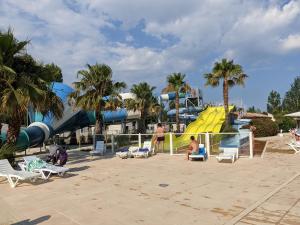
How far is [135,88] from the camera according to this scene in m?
39.6

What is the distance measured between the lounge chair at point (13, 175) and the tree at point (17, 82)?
8.31 feet

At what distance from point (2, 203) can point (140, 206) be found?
344cm

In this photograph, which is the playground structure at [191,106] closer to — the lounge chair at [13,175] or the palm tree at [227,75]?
the palm tree at [227,75]

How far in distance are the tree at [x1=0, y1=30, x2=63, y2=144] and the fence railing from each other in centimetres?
693

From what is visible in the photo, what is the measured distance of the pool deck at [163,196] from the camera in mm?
7348

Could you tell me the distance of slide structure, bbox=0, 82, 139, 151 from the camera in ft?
73.7

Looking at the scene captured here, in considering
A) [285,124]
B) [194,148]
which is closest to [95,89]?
[194,148]

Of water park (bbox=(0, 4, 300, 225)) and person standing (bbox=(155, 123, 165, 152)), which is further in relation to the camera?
person standing (bbox=(155, 123, 165, 152))

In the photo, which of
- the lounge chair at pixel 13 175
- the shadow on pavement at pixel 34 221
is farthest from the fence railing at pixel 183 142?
the shadow on pavement at pixel 34 221

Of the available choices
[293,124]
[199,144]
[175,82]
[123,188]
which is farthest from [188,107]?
[123,188]

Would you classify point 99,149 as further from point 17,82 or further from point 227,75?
point 227,75

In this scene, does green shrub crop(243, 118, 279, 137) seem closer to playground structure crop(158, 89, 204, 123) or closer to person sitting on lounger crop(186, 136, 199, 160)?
playground structure crop(158, 89, 204, 123)

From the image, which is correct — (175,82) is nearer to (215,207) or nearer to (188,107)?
(188,107)

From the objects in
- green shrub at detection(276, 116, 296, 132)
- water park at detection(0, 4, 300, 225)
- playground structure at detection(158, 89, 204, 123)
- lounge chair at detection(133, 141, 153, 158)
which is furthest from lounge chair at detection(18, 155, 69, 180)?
green shrub at detection(276, 116, 296, 132)
